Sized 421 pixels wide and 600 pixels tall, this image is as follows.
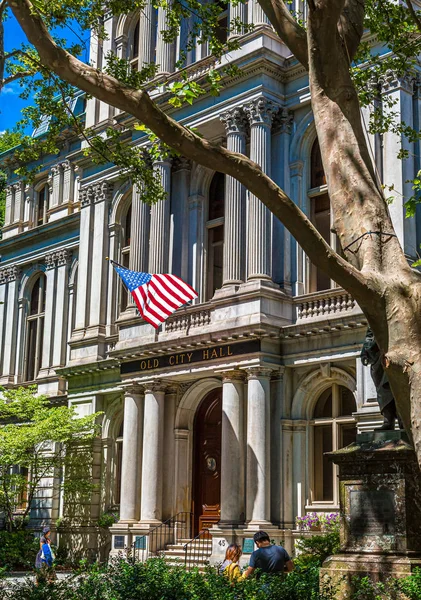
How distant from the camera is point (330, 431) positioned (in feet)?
80.8

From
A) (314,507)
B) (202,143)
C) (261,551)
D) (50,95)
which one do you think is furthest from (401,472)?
(314,507)

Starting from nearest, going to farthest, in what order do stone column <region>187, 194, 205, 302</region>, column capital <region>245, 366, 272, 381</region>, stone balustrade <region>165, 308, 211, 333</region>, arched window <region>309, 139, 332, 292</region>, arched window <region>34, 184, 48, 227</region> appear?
column capital <region>245, 366, 272, 381</region> < arched window <region>309, 139, 332, 292</region> < stone balustrade <region>165, 308, 211, 333</region> < stone column <region>187, 194, 205, 302</region> < arched window <region>34, 184, 48, 227</region>

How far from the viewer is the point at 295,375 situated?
25.0m

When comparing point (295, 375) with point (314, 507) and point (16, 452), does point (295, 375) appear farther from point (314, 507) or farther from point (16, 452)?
point (16, 452)

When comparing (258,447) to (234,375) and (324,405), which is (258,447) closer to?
(234,375)

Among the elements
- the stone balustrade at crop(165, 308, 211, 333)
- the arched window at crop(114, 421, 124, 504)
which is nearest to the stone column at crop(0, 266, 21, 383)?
the arched window at crop(114, 421, 124, 504)

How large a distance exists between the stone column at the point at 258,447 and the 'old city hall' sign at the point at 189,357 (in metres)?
0.68

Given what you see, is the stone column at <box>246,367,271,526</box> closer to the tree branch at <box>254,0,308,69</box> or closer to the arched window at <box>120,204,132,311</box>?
the arched window at <box>120,204,132,311</box>

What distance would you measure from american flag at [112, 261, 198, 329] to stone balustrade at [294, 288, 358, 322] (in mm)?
2872

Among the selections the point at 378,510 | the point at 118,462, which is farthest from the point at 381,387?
the point at 118,462

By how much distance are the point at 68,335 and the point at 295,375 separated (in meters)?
13.6

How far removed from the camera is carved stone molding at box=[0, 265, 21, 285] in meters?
39.7

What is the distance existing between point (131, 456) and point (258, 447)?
5285 mm

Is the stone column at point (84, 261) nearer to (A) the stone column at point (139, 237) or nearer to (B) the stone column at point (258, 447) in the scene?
(A) the stone column at point (139, 237)
